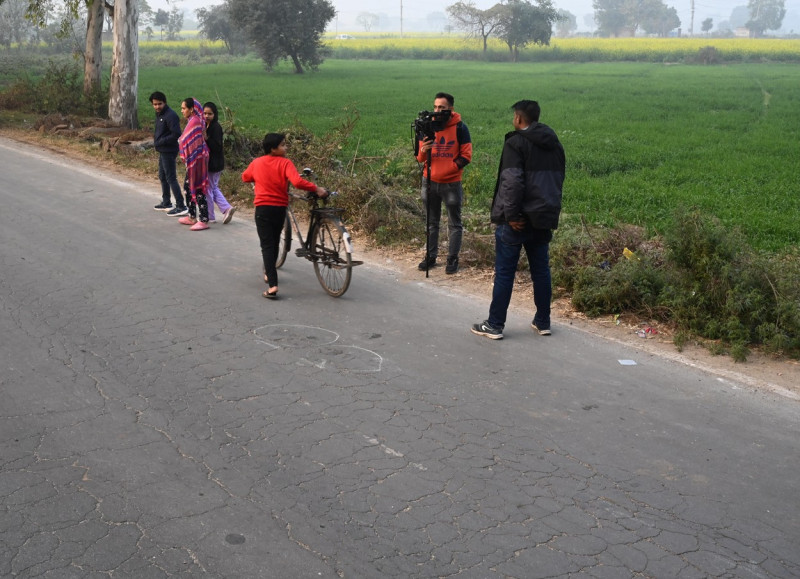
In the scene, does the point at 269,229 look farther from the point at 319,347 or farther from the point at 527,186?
the point at 527,186

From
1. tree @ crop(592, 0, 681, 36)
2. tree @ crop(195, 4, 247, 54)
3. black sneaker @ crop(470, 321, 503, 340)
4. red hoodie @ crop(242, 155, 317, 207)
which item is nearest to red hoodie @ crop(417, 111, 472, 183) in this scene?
red hoodie @ crop(242, 155, 317, 207)

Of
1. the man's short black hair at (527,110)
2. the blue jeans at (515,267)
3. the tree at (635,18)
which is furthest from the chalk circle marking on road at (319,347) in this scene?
the tree at (635,18)


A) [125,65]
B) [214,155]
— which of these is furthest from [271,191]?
[125,65]

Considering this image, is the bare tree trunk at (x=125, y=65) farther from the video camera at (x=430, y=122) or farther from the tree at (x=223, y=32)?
the tree at (x=223, y=32)

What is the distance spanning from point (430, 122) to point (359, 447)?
4544 mm

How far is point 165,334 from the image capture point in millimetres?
7016

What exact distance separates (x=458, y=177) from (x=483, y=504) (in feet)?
16.7

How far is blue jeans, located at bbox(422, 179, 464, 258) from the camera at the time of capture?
29.5 ft

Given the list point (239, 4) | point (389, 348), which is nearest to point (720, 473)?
point (389, 348)

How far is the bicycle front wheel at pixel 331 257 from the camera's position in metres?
8.20

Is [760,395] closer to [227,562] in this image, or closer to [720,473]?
[720,473]

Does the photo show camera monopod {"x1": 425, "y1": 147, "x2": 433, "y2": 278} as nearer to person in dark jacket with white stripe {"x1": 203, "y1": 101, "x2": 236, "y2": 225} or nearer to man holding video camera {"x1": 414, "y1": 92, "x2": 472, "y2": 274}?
man holding video camera {"x1": 414, "y1": 92, "x2": 472, "y2": 274}

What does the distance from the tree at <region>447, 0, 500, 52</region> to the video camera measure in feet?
283

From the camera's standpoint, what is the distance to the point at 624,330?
7473 millimetres
